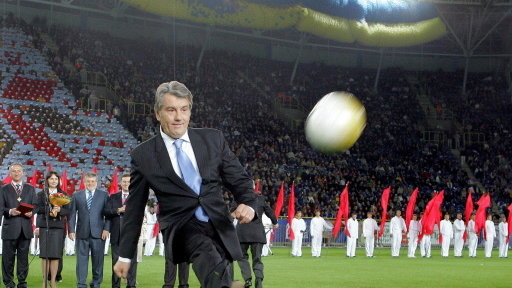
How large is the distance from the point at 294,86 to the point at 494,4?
12580 mm

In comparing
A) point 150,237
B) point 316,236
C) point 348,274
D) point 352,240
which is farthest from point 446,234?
point 348,274

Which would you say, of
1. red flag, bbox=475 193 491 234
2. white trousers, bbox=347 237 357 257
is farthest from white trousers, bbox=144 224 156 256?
red flag, bbox=475 193 491 234

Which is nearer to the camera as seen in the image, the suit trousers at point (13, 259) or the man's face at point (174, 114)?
the man's face at point (174, 114)

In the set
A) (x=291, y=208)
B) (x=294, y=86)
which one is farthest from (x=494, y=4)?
(x=291, y=208)

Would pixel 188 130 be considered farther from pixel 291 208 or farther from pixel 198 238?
pixel 291 208

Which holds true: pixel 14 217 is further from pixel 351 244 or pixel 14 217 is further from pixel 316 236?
pixel 351 244

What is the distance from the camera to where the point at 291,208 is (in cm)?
3456

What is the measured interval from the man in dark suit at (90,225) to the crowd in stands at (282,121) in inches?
1031

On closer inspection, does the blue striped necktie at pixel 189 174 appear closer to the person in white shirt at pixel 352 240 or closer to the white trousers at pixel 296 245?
the white trousers at pixel 296 245

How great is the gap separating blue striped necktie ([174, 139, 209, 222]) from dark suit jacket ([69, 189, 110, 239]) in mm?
8387

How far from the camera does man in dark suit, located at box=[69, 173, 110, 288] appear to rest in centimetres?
1441

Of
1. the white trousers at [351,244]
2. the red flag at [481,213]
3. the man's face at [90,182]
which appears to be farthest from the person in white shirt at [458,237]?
the man's face at [90,182]

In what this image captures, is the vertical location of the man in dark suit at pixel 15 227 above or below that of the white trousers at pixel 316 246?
above

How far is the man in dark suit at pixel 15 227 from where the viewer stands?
1455cm
